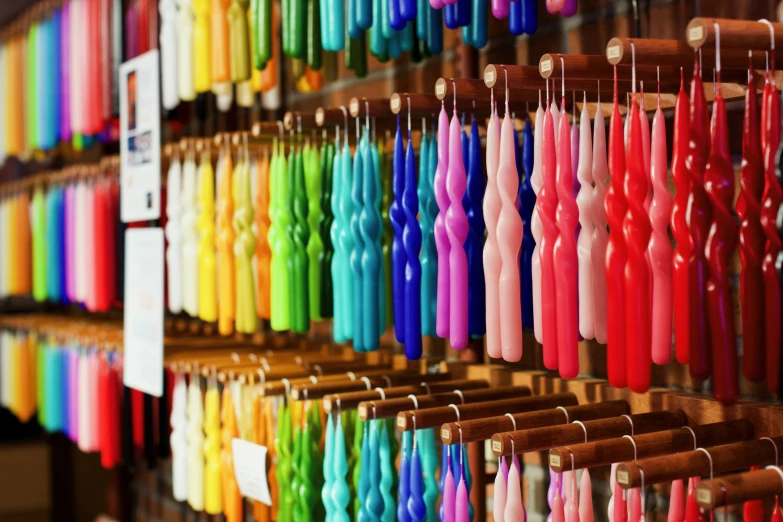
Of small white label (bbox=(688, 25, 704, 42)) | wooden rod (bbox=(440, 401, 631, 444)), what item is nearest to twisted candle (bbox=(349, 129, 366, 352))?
wooden rod (bbox=(440, 401, 631, 444))

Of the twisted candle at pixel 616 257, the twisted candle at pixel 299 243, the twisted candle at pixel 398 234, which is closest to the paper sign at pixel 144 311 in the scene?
the twisted candle at pixel 299 243

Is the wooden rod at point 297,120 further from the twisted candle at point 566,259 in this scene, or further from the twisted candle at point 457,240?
the twisted candle at point 566,259

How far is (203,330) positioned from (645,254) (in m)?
1.74

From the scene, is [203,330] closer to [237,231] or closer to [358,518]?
[237,231]

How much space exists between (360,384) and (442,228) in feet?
1.34

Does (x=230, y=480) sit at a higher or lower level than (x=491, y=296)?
lower

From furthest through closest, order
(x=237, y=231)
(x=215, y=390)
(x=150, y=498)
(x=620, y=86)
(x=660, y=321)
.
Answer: (x=150, y=498) < (x=215, y=390) < (x=237, y=231) < (x=620, y=86) < (x=660, y=321)

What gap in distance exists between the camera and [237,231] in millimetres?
1571

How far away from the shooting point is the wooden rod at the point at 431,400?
1.27 m

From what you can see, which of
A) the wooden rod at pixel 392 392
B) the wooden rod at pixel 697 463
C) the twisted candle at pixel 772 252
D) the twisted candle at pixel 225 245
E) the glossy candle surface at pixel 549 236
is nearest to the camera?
the twisted candle at pixel 772 252

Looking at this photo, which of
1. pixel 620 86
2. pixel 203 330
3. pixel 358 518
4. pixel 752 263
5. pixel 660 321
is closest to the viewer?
pixel 752 263

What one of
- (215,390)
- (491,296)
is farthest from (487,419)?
(215,390)

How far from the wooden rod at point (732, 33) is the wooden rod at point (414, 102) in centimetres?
47

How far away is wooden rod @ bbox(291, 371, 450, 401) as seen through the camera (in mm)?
1423
